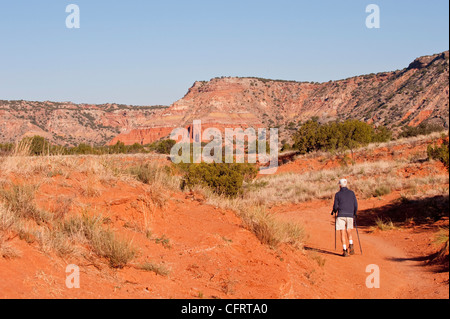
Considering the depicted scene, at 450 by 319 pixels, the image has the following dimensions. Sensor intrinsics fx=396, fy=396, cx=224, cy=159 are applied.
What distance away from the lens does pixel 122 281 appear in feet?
17.6

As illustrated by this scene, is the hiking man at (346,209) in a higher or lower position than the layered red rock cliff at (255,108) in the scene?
lower

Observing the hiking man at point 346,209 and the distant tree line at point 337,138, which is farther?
the distant tree line at point 337,138

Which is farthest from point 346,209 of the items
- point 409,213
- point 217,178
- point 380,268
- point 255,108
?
point 255,108

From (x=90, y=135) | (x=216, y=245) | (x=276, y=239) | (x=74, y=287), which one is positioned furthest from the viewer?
(x=90, y=135)

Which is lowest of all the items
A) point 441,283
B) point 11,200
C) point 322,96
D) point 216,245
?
point 441,283

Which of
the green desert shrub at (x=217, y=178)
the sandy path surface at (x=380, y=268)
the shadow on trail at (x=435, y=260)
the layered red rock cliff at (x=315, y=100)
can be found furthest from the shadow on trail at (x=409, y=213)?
the layered red rock cliff at (x=315, y=100)

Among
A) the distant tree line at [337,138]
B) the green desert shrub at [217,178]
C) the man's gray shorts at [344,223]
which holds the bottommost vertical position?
the man's gray shorts at [344,223]

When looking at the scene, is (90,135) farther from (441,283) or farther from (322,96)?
(441,283)

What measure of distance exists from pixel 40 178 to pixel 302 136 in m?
34.3

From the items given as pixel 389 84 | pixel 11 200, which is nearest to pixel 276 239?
pixel 11 200

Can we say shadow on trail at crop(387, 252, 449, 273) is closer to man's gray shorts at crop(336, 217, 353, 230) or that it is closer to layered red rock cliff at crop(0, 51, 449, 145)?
man's gray shorts at crop(336, 217, 353, 230)

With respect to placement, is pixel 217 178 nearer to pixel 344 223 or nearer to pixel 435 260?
pixel 344 223

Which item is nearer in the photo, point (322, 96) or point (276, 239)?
point (276, 239)

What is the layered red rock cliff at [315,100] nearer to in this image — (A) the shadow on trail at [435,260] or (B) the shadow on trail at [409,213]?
(B) the shadow on trail at [409,213]
